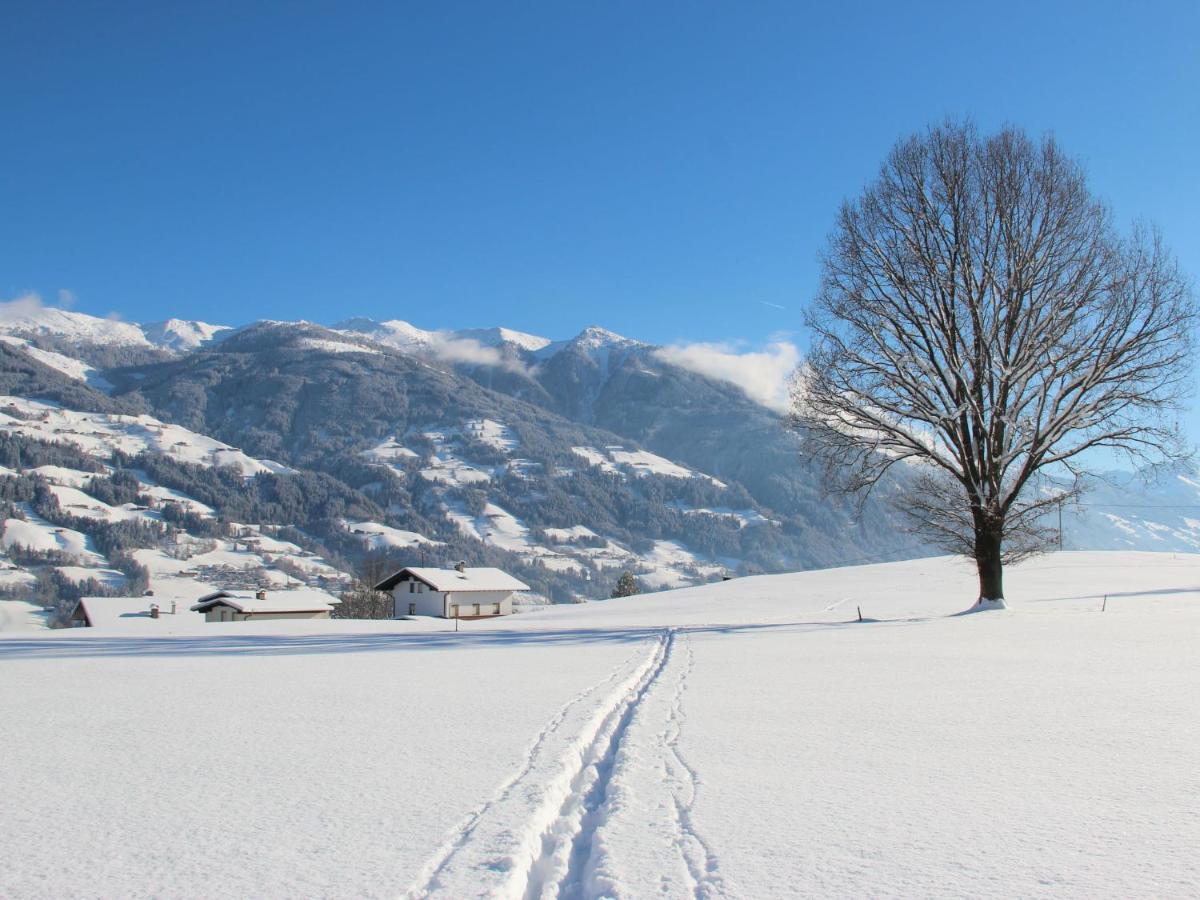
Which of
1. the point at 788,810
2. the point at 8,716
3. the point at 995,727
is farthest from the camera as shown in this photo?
the point at 8,716

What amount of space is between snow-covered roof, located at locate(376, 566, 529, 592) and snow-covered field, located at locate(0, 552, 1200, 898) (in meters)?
68.4

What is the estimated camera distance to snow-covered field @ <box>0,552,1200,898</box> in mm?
4137

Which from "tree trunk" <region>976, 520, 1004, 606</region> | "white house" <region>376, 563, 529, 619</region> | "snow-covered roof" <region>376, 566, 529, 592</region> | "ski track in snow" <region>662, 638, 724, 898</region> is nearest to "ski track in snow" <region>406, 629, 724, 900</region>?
"ski track in snow" <region>662, 638, 724, 898</region>

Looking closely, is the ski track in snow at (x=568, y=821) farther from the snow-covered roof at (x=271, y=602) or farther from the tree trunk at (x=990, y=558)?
the snow-covered roof at (x=271, y=602)

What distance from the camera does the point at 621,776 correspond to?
6117 mm

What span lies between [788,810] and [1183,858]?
206 centimetres

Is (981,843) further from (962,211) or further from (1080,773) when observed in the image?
Answer: (962,211)

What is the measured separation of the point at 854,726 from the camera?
7.90 meters

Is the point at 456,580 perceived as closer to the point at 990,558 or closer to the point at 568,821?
the point at 990,558

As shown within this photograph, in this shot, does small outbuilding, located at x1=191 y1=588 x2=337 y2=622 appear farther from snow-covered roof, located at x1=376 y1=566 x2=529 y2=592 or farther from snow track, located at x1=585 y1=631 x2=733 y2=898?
snow track, located at x1=585 y1=631 x2=733 y2=898

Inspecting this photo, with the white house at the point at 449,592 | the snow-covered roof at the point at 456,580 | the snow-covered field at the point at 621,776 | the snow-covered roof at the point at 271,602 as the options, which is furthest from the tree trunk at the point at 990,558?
the snow-covered roof at the point at 271,602

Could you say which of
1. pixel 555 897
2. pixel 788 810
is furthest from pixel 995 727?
pixel 555 897

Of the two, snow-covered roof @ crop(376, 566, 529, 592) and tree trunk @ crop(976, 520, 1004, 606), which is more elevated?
tree trunk @ crop(976, 520, 1004, 606)

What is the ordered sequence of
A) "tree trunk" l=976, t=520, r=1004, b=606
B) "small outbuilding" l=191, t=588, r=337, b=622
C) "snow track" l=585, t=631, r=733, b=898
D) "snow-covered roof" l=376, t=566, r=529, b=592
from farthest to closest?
"snow-covered roof" l=376, t=566, r=529, b=592
"small outbuilding" l=191, t=588, r=337, b=622
"tree trunk" l=976, t=520, r=1004, b=606
"snow track" l=585, t=631, r=733, b=898
